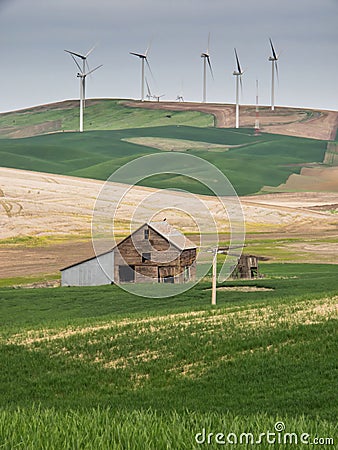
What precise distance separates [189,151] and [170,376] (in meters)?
143

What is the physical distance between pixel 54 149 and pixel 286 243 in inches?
3237

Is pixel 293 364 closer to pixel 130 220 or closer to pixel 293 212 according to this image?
pixel 130 220

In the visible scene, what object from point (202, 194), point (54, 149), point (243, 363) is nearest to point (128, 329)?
point (243, 363)

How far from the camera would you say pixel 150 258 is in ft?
196

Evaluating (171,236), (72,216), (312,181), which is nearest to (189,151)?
(312,181)

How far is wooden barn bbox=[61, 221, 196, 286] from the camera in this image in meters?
57.8

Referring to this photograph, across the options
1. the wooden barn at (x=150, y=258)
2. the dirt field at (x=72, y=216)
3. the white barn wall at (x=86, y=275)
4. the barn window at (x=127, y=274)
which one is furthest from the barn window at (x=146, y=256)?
the dirt field at (x=72, y=216)

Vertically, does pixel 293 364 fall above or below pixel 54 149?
below

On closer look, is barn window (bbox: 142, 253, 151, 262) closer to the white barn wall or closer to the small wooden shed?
the white barn wall

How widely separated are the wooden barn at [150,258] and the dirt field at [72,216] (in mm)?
11682

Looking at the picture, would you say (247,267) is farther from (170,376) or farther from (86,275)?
(170,376)

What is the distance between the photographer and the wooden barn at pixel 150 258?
57844 mm

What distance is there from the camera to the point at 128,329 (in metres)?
29.6

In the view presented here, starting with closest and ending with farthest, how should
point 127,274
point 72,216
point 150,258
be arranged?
1. point 127,274
2. point 150,258
3. point 72,216
